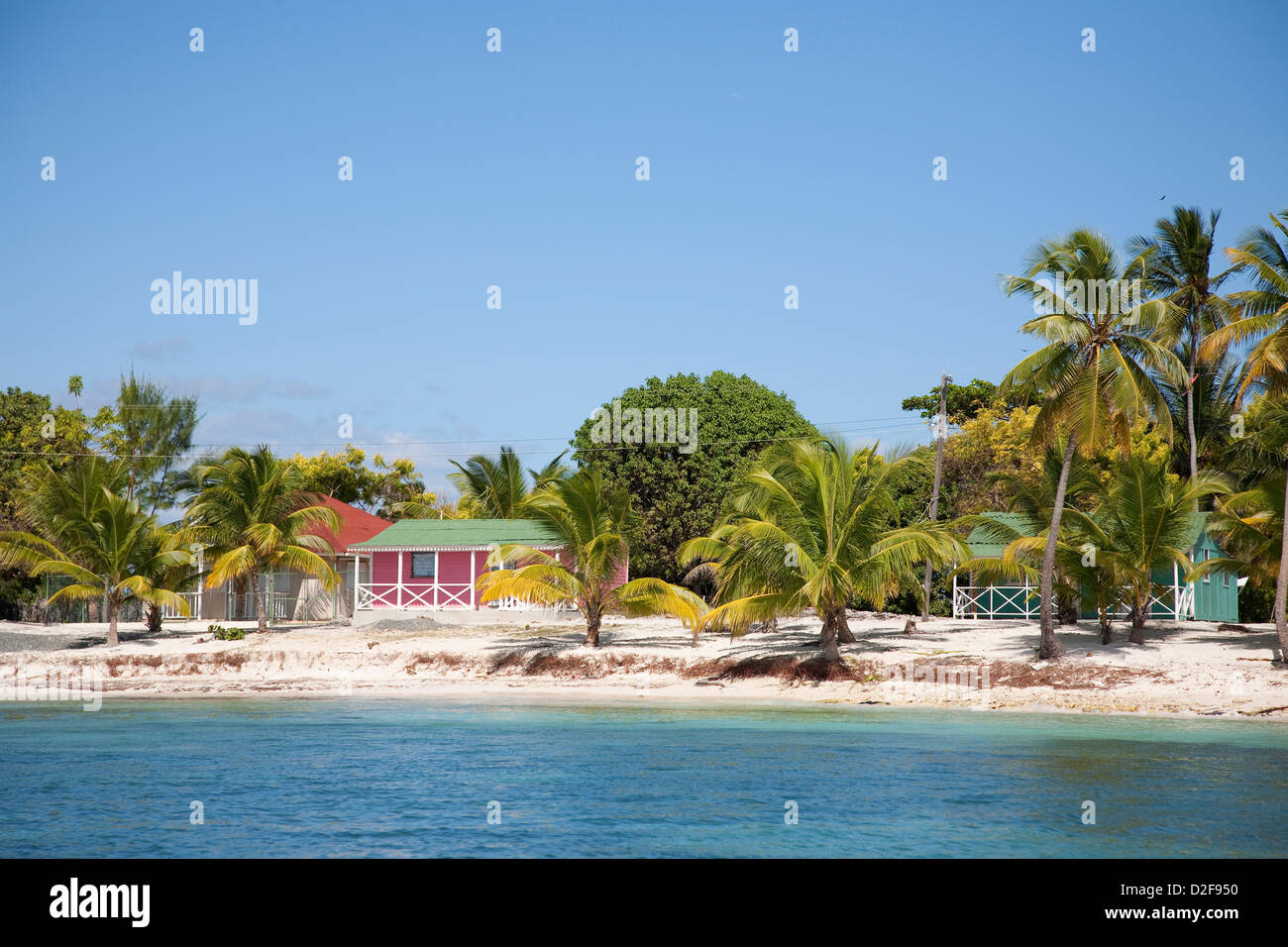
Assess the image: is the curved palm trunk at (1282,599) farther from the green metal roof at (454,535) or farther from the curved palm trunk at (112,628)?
the curved palm trunk at (112,628)

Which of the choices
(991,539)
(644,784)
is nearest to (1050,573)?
(644,784)

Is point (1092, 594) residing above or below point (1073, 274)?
below

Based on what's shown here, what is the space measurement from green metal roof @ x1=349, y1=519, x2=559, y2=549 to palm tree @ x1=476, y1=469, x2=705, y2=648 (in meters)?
5.83

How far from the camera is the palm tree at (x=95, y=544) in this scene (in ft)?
89.1

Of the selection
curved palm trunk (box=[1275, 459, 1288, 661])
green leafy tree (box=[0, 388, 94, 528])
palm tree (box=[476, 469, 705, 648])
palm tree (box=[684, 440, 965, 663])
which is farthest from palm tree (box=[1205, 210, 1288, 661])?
green leafy tree (box=[0, 388, 94, 528])

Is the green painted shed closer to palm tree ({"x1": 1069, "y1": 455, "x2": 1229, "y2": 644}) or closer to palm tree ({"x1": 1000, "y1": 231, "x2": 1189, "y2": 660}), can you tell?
palm tree ({"x1": 1069, "y1": 455, "x2": 1229, "y2": 644})

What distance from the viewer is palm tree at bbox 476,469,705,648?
24.1 metres

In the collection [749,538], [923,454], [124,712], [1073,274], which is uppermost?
[1073,274]

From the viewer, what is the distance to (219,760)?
47.6 feet

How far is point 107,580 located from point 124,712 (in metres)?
8.48
